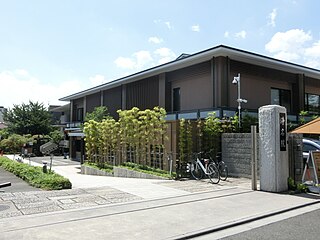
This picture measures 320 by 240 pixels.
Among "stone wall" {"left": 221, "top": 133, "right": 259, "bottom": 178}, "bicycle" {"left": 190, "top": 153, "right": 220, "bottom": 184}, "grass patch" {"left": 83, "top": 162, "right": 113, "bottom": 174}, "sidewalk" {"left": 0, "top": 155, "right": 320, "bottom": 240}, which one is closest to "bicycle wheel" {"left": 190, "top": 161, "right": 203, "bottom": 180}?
"bicycle" {"left": 190, "top": 153, "right": 220, "bottom": 184}

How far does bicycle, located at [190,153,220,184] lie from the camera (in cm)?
1095

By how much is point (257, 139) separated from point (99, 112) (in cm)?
1582

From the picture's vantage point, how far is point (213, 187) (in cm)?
970

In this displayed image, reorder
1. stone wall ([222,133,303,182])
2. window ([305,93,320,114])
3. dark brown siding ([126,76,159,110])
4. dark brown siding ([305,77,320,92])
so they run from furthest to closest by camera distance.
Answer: window ([305,93,320,114]) → dark brown siding ([305,77,320,92]) → dark brown siding ([126,76,159,110]) → stone wall ([222,133,303,182])

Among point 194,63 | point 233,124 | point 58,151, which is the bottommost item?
point 58,151

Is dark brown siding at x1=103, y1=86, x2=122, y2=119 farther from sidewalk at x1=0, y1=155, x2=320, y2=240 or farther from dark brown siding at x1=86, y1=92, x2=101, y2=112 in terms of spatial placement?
sidewalk at x1=0, y1=155, x2=320, y2=240

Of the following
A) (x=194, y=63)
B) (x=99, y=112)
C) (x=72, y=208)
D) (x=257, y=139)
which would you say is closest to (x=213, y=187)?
(x=257, y=139)

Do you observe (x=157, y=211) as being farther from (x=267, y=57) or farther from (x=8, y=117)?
(x=8, y=117)

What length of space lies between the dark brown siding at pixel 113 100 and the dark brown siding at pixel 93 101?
64.2 inches

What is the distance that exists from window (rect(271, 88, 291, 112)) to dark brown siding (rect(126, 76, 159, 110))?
7357mm

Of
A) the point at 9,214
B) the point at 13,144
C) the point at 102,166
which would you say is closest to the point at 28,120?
the point at 13,144

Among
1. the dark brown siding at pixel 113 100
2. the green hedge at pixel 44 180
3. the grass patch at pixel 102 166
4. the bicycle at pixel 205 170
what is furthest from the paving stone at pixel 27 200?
the dark brown siding at pixel 113 100

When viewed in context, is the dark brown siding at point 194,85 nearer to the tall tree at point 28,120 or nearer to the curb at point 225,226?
the curb at point 225,226

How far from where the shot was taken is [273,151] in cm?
916
